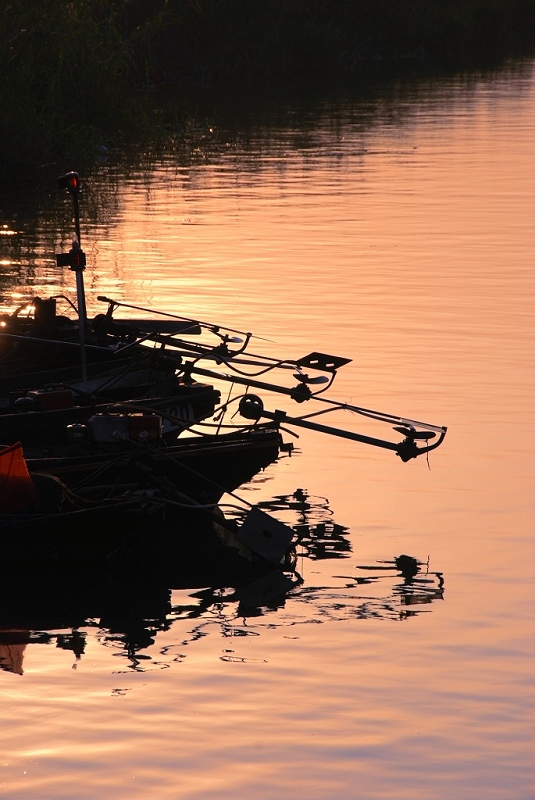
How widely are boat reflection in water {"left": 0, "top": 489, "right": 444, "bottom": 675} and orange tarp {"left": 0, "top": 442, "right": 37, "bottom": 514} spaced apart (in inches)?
24.5

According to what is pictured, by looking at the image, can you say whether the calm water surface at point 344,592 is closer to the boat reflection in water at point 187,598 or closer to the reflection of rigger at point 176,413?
the boat reflection in water at point 187,598

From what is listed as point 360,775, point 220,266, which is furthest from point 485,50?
point 360,775

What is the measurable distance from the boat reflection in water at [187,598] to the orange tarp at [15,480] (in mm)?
623

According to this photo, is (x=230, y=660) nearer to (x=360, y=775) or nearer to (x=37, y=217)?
(x=360, y=775)

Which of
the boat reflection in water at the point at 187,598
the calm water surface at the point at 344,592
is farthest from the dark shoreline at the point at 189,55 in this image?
the boat reflection in water at the point at 187,598

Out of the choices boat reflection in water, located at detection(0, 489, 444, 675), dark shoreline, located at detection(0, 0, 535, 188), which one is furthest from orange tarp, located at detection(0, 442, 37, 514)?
dark shoreline, located at detection(0, 0, 535, 188)

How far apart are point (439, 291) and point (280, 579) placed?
32.6 ft

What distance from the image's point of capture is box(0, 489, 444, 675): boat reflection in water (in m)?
9.34

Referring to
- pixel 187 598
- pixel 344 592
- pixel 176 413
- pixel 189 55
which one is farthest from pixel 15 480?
pixel 189 55

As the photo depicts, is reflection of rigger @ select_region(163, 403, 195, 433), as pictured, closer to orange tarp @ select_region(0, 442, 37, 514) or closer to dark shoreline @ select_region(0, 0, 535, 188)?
orange tarp @ select_region(0, 442, 37, 514)

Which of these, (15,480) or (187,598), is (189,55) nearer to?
(15,480)

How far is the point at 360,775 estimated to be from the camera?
753 cm

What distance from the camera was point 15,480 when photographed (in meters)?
9.89

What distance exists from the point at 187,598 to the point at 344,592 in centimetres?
104
